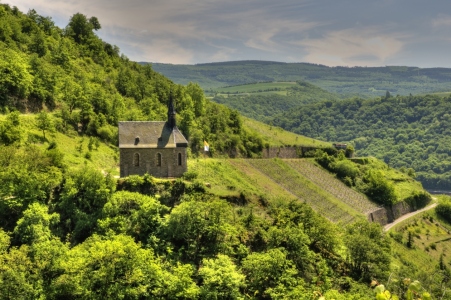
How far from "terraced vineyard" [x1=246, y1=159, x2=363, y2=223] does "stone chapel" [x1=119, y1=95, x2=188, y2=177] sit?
35.2 metres

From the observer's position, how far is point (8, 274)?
3844cm

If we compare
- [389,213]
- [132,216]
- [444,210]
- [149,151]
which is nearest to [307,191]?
[389,213]

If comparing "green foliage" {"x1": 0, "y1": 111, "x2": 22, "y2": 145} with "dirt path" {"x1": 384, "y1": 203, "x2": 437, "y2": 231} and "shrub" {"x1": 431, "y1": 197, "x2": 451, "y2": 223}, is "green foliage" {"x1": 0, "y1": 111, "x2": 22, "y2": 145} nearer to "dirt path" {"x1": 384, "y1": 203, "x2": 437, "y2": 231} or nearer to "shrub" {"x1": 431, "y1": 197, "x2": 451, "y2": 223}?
"dirt path" {"x1": 384, "y1": 203, "x2": 437, "y2": 231}

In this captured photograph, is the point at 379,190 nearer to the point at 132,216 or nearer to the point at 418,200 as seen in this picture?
the point at 418,200

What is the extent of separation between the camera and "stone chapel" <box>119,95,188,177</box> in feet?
194

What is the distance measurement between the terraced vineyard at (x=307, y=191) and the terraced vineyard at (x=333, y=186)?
2.58 m

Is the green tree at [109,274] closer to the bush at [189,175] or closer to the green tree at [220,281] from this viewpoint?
the green tree at [220,281]

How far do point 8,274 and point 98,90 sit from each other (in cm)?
5295

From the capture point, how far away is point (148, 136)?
6047 cm

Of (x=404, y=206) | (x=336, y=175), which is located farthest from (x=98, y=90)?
(x=404, y=206)

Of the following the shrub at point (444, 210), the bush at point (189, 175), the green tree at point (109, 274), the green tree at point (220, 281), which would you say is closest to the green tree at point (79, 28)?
the bush at point (189, 175)

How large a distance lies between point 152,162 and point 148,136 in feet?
12.7

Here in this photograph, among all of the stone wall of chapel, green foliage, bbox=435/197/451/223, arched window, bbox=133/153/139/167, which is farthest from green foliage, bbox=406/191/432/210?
arched window, bbox=133/153/139/167

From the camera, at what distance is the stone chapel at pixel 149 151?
59.2 metres
